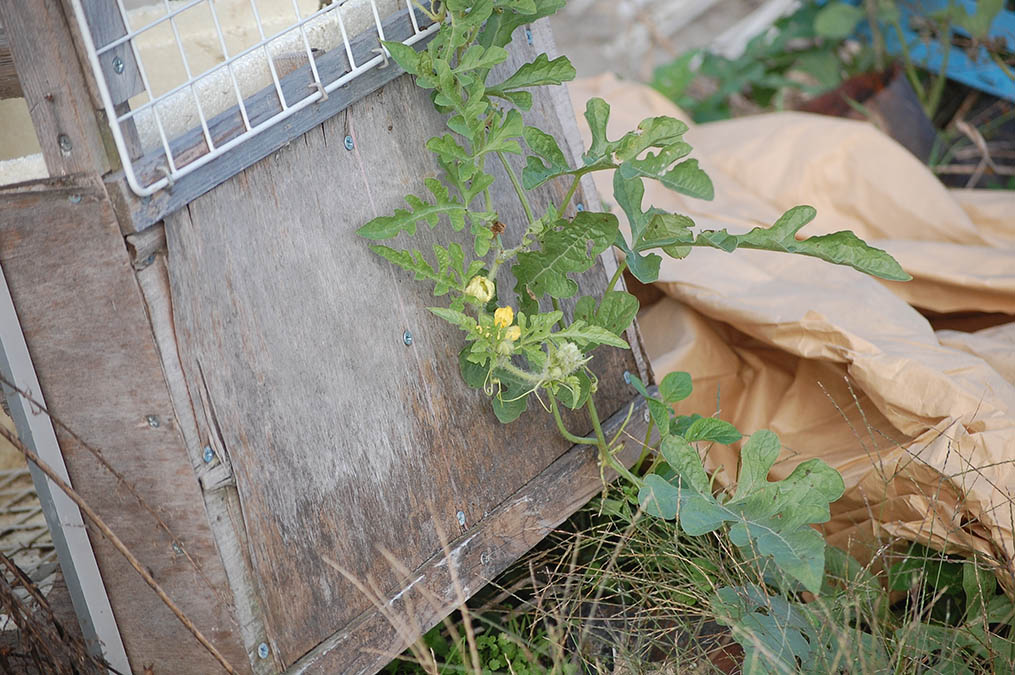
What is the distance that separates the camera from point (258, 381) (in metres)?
1.15

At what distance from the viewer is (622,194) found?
1.33 metres

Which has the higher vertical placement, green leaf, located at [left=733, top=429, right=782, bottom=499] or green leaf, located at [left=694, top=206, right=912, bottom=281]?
green leaf, located at [left=694, top=206, right=912, bottom=281]

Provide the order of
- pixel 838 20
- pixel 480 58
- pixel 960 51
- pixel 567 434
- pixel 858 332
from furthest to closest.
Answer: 1. pixel 838 20
2. pixel 960 51
3. pixel 858 332
4. pixel 567 434
5. pixel 480 58

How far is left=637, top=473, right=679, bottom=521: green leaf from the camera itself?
122cm

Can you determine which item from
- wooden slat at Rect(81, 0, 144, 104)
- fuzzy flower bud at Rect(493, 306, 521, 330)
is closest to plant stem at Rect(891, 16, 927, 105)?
fuzzy flower bud at Rect(493, 306, 521, 330)

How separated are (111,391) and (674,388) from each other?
85 centimetres

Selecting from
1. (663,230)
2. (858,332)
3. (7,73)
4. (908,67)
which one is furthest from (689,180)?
(908,67)

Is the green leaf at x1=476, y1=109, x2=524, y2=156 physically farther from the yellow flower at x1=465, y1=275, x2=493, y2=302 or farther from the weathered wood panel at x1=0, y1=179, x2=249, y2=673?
the weathered wood panel at x1=0, y1=179, x2=249, y2=673

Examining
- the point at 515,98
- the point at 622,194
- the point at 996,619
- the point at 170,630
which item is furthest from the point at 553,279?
the point at 996,619

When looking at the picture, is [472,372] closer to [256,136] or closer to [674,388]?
[674,388]

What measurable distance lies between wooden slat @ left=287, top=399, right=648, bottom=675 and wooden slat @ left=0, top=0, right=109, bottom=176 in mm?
684

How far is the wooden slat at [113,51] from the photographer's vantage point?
991 millimetres

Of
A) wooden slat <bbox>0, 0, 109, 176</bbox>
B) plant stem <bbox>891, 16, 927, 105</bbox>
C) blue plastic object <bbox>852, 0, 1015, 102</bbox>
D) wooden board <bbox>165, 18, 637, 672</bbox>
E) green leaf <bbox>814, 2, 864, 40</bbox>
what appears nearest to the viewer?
wooden slat <bbox>0, 0, 109, 176</bbox>

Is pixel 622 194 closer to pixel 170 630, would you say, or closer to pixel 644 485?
pixel 644 485
